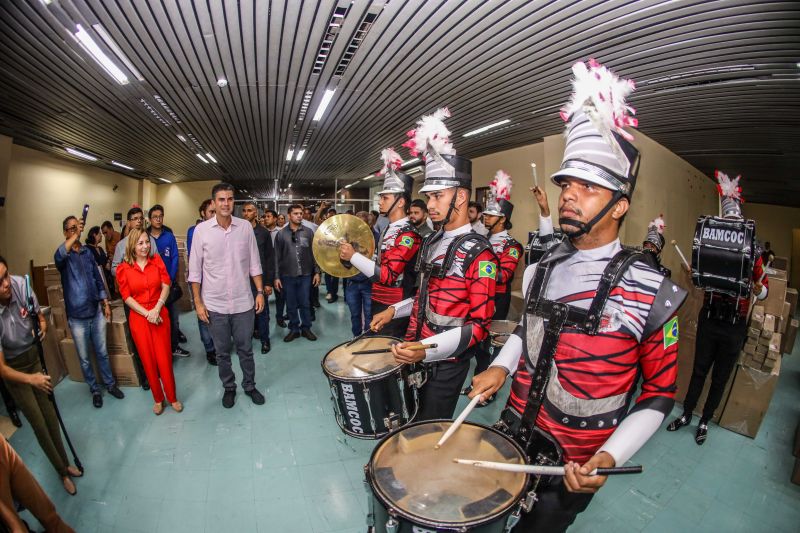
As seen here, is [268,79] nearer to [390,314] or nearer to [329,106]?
[329,106]

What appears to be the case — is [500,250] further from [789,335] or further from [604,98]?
[789,335]

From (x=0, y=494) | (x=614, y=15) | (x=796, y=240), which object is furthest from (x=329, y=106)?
(x=796, y=240)

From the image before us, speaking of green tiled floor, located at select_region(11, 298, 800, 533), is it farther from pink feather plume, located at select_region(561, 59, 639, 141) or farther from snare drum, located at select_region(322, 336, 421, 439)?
pink feather plume, located at select_region(561, 59, 639, 141)

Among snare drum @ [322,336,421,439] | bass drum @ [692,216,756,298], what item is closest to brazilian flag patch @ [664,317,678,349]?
snare drum @ [322,336,421,439]

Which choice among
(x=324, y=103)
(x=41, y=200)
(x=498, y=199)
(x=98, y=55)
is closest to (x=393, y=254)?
(x=498, y=199)

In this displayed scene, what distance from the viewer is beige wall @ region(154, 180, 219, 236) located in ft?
57.1

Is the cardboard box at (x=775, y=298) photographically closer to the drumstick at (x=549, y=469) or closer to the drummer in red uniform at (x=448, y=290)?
the drummer in red uniform at (x=448, y=290)

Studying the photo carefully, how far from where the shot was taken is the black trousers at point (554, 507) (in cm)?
127

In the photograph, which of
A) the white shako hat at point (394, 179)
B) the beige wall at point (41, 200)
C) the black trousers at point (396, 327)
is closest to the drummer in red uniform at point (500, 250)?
the black trousers at point (396, 327)

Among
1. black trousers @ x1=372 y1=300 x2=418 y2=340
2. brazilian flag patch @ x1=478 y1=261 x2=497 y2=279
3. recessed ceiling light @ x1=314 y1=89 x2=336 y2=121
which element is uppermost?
recessed ceiling light @ x1=314 y1=89 x2=336 y2=121

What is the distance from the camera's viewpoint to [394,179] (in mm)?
3617

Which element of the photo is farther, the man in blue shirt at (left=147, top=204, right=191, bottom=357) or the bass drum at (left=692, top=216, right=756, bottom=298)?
the man in blue shirt at (left=147, top=204, right=191, bottom=357)

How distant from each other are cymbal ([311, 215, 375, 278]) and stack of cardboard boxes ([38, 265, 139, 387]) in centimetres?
221

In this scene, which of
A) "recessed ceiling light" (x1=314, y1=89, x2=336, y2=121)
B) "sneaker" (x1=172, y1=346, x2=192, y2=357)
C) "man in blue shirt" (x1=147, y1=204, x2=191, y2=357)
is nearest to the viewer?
"man in blue shirt" (x1=147, y1=204, x2=191, y2=357)
